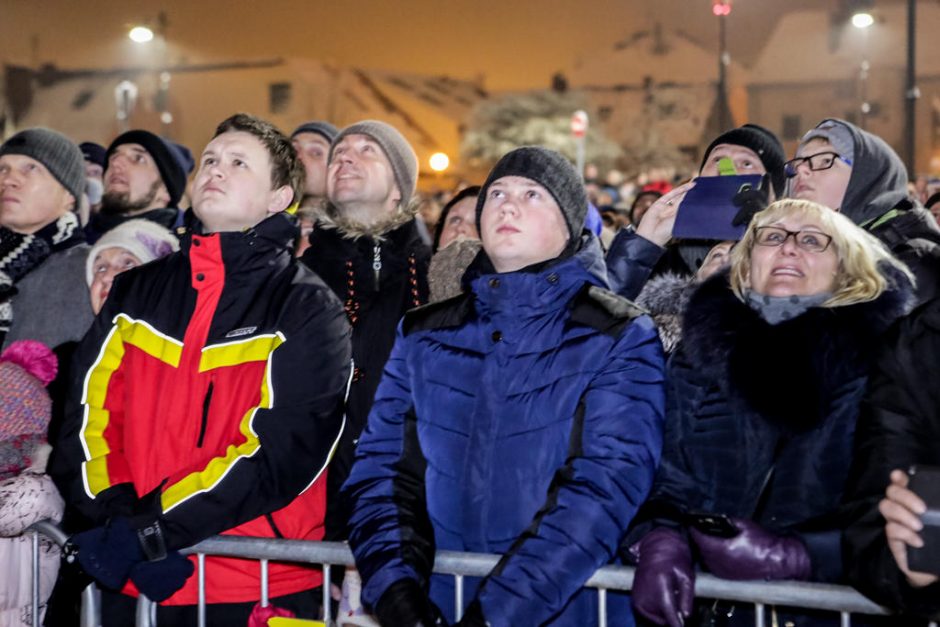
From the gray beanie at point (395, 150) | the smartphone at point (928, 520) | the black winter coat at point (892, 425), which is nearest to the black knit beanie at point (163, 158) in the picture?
the gray beanie at point (395, 150)

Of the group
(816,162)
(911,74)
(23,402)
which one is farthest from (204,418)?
(911,74)

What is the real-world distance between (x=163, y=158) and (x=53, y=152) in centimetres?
75

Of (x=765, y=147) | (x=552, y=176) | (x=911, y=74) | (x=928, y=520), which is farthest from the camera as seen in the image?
(x=911, y=74)

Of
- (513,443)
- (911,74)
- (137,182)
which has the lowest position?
(513,443)

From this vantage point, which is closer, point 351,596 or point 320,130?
point 351,596

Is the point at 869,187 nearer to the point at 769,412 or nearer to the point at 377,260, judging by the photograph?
the point at 769,412

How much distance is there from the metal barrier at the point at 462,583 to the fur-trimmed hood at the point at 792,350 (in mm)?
519

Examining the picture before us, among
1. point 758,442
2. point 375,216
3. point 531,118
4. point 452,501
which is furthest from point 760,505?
point 531,118

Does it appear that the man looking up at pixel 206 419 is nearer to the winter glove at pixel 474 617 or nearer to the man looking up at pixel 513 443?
the man looking up at pixel 513 443

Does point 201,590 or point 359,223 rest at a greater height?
point 359,223

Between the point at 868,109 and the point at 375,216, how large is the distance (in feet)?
145

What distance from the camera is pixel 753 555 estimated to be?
263cm

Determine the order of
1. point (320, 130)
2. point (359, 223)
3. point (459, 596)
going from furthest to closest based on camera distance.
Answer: point (320, 130), point (359, 223), point (459, 596)

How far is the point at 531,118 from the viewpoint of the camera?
147ft
